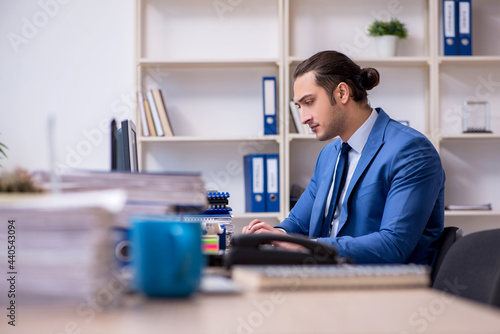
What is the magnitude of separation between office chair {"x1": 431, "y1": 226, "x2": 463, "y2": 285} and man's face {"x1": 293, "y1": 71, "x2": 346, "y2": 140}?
674 mm

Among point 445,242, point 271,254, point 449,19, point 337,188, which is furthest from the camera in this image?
point 449,19

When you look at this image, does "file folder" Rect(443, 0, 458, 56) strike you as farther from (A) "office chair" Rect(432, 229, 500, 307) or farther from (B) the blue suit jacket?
(A) "office chair" Rect(432, 229, 500, 307)

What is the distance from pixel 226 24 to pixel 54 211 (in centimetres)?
301

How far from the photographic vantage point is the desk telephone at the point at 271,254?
1004 mm

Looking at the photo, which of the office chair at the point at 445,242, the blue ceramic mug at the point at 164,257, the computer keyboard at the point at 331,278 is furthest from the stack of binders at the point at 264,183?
the blue ceramic mug at the point at 164,257

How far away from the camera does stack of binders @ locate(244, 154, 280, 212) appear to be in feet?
10.9

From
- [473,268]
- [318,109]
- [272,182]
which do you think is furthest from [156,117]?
[473,268]

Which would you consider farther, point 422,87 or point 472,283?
point 422,87

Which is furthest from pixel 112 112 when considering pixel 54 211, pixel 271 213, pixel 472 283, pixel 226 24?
pixel 54 211

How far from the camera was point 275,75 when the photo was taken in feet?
11.9

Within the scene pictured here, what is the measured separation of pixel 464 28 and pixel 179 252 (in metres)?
3.12

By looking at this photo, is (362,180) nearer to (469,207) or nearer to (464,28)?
(469,207)

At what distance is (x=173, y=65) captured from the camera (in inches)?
138

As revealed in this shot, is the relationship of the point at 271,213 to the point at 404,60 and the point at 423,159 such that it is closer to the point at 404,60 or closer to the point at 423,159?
the point at 404,60
